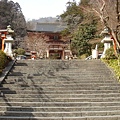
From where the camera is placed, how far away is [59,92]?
907 centimetres

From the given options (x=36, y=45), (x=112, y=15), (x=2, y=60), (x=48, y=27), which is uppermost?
(x=112, y=15)

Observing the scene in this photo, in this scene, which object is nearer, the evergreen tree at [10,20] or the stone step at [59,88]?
the stone step at [59,88]

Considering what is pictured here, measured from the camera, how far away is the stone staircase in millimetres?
7309

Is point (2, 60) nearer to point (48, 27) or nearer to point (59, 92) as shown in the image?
point (59, 92)

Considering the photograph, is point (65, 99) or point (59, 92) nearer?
point (65, 99)

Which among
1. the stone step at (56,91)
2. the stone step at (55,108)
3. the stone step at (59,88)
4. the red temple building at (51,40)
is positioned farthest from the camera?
the red temple building at (51,40)

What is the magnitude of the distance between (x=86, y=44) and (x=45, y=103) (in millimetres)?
21460

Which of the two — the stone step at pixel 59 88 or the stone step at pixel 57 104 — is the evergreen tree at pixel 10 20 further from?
the stone step at pixel 57 104

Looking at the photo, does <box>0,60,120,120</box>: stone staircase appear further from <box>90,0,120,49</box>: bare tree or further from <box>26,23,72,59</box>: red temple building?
<box>26,23,72,59</box>: red temple building

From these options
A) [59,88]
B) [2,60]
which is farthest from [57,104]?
[2,60]

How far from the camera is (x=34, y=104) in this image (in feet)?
26.0

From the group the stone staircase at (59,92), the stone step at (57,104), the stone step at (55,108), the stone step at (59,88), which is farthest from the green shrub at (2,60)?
the stone step at (55,108)

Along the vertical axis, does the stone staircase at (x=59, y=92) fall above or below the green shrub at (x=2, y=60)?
below

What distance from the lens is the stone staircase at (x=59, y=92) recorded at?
7309 mm
